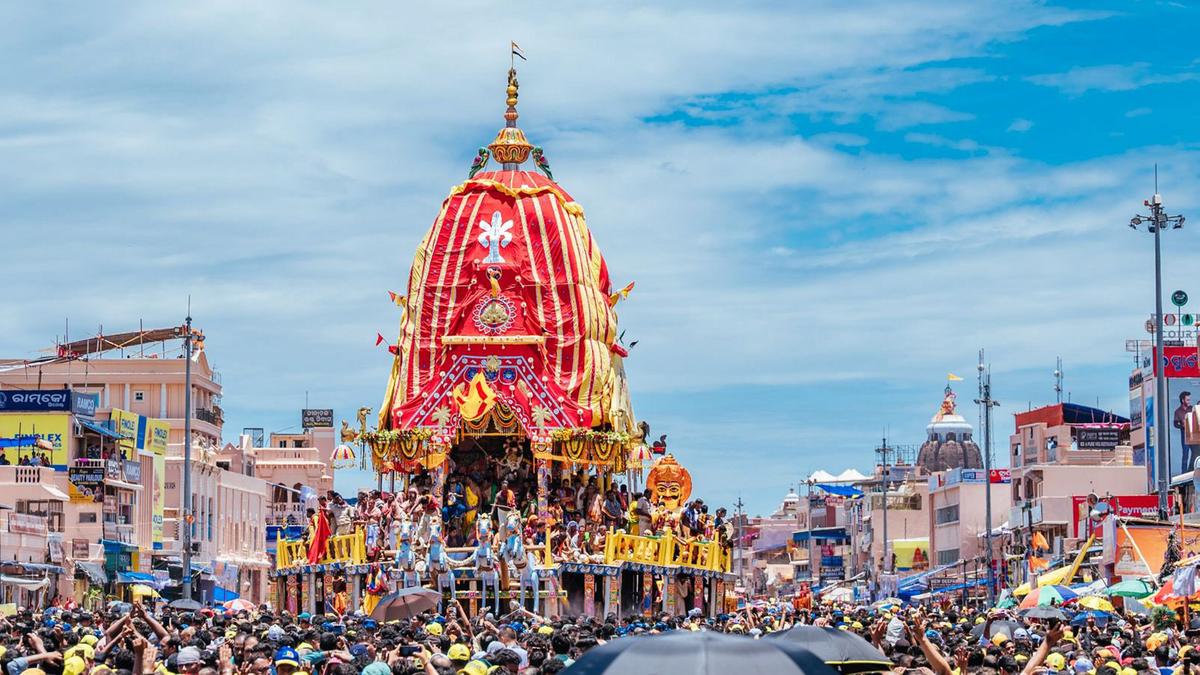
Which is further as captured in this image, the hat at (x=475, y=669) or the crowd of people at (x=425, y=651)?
the crowd of people at (x=425, y=651)

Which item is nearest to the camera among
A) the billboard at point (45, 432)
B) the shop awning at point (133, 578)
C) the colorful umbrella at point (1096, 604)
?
the colorful umbrella at point (1096, 604)

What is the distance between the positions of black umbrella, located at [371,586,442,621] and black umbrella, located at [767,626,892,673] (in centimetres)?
2325

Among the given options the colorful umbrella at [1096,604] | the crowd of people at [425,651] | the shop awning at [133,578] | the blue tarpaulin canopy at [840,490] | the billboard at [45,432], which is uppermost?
the billboard at [45,432]

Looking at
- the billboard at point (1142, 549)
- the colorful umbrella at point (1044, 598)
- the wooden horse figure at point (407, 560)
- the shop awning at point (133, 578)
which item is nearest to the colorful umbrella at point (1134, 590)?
the colorful umbrella at point (1044, 598)

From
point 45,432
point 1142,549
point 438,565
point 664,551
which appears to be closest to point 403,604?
point 438,565

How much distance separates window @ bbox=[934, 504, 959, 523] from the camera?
10831 cm

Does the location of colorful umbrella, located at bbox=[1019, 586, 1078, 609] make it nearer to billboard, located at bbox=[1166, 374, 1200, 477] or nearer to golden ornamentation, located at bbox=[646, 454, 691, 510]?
golden ornamentation, located at bbox=[646, 454, 691, 510]

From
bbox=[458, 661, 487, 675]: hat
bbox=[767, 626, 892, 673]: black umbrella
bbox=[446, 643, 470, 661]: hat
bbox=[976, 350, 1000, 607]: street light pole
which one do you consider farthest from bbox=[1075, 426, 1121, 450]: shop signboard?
bbox=[458, 661, 487, 675]: hat

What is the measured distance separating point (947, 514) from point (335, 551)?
61.2m

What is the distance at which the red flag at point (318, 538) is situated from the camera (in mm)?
54750

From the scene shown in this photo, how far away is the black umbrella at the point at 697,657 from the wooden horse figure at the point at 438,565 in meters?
40.0

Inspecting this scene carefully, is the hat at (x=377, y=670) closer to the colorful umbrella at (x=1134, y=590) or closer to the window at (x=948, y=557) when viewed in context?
the colorful umbrella at (x=1134, y=590)

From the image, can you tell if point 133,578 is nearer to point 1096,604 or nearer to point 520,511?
point 520,511

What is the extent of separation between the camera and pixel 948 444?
470ft
